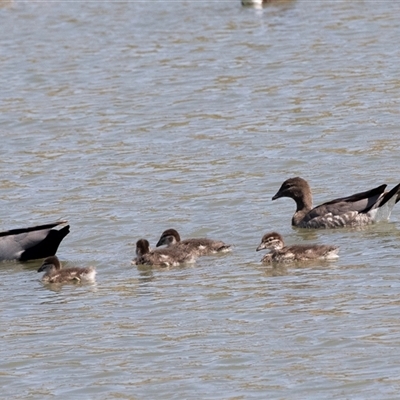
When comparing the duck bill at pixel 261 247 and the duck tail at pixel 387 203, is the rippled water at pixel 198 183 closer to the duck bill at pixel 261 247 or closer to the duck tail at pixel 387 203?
the duck bill at pixel 261 247

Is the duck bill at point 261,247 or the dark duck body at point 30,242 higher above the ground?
the dark duck body at point 30,242

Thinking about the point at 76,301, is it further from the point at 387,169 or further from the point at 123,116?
the point at 123,116

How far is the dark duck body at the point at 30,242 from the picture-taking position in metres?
14.9

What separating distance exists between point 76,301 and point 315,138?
7734 mm

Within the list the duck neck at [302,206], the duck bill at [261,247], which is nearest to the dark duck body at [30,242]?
the duck bill at [261,247]

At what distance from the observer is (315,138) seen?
19734 millimetres

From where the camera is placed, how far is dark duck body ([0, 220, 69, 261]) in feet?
48.7

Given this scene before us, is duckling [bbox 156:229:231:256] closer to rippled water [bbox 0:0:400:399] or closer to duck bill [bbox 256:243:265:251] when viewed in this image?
rippled water [bbox 0:0:400:399]

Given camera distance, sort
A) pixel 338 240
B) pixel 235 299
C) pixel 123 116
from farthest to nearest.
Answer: pixel 123 116
pixel 338 240
pixel 235 299

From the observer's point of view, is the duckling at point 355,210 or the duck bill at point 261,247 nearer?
the duck bill at point 261,247

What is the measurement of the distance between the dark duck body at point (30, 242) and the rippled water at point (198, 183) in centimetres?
17

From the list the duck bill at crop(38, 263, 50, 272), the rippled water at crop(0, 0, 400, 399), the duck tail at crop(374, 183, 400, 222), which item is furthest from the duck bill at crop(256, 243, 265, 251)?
the duck bill at crop(38, 263, 50, 272)

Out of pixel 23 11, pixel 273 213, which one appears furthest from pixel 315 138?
pixel 23 11

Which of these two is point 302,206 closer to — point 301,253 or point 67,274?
point 301,253
